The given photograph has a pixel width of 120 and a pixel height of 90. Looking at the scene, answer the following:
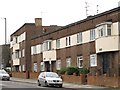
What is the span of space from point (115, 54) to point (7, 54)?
74.4 meters

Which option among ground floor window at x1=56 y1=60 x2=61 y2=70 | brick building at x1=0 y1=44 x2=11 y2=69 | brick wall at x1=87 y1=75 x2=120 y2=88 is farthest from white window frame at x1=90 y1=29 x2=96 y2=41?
brick building at x1=0 y1=44 x2=11 y2=69

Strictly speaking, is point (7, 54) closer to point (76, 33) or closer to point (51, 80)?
point (76, 33)

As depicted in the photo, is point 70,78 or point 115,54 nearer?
point 115,54

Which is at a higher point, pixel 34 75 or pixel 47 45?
pixel 47 45

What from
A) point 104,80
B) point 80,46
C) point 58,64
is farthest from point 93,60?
point 58,64

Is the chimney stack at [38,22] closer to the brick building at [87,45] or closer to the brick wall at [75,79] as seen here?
the brick building at [87,45]

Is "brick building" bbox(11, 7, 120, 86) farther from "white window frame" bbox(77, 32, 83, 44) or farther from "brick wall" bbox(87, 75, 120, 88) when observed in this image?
"brick wall" bbox(87, 75, 120, 88)

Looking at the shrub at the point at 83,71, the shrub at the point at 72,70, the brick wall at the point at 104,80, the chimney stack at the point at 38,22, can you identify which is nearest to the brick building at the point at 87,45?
the shrub at the point at 83,71

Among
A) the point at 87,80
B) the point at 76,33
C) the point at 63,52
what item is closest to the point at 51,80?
the point at 87,80

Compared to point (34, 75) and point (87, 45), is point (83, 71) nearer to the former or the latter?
point (87, 45)

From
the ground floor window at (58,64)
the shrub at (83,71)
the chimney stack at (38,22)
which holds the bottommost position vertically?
the shrub at (83,71)

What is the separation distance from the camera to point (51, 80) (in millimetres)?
38031

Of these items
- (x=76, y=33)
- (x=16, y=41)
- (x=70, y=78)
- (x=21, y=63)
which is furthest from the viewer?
(x=16, y=41)

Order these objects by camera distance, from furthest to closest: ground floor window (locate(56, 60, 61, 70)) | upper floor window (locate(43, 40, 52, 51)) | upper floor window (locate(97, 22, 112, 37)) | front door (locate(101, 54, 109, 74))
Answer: upper floor window (locate(43, 40, 52, 51))
ground floor window (locate(56, 60, 61, 70))
front door (locate(101, 54, 109, 74))
upper floor window (locate(97, 22, 112, 37))
